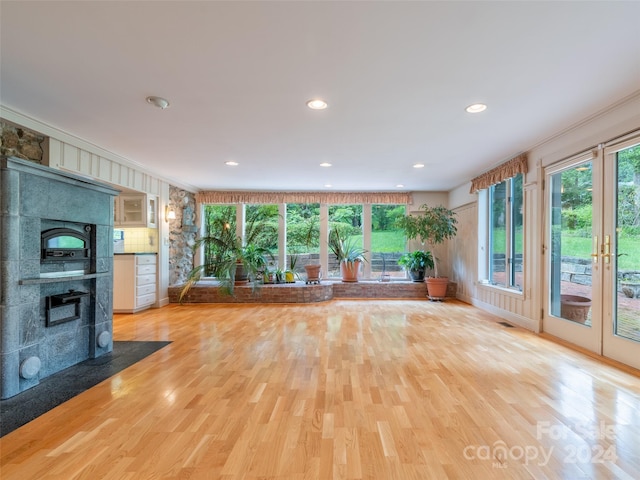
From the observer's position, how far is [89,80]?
240cm

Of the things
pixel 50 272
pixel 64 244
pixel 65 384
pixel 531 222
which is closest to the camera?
pixel 65 384

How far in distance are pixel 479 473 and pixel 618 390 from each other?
5.43 ft

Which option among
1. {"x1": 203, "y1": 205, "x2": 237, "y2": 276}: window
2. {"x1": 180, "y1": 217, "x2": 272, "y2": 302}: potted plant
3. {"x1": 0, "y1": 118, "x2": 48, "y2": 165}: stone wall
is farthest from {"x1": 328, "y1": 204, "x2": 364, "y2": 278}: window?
{"x1": 0, "y1": 118, "x2": 48, "y2": 165}: stone wall

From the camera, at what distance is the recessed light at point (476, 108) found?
2.81 metres

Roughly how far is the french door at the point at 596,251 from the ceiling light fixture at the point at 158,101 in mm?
3978

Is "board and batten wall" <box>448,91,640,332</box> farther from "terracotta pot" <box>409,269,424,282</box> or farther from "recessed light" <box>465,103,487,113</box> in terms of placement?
"recessed light" <box>465,103,487,113</box>

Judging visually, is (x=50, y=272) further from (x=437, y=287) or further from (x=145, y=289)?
→ (x=437, y=287)

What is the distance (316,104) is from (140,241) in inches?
173

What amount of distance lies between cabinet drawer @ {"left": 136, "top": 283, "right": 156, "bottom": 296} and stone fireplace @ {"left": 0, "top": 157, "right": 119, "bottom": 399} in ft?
6.85

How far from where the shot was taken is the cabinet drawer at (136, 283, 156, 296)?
5207 mm

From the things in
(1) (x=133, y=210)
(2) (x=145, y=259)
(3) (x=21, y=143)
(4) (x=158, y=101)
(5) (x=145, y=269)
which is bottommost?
(5) (x=145, y=269)

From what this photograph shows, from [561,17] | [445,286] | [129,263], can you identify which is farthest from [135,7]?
[445,286]

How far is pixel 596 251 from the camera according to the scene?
3094 mm

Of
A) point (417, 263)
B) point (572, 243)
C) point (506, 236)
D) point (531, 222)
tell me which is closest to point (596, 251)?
point (572, 243)
